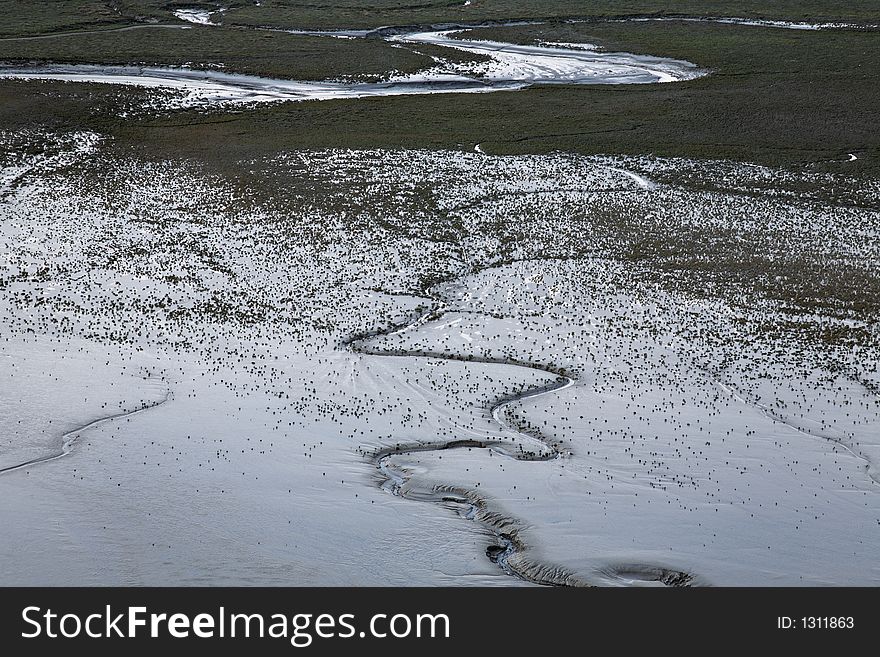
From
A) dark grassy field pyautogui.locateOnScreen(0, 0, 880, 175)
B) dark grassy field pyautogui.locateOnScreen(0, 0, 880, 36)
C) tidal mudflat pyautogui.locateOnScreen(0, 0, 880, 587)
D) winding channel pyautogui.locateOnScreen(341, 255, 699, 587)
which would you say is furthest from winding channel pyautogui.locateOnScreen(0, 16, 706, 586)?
dark grassy field pyautogui.locateOnScreen(0, 0, 880, 36)

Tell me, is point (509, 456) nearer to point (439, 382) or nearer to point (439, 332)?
point (439, 382)

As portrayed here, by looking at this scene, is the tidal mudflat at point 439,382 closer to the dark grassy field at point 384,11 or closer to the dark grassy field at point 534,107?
the dark grassy field at point 534,107

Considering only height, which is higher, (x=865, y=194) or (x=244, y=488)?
(x=865, y=194)

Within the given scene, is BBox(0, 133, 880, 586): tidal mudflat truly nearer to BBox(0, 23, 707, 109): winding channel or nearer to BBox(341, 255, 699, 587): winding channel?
BBox(341, 255, 699, 587): winding channel

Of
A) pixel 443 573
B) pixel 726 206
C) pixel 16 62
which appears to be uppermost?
pixel 16 62

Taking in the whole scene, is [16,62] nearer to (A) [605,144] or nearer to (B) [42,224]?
(B) [42,224]

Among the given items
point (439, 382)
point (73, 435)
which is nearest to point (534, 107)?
point (439, 382)

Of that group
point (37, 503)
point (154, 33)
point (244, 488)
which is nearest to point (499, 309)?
point (244, 488)

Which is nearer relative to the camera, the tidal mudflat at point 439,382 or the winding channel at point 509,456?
the winding channel at point 509,456

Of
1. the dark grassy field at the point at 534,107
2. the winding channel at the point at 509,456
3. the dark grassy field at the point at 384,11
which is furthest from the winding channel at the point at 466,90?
the dark grassy field at the point at 384,11
